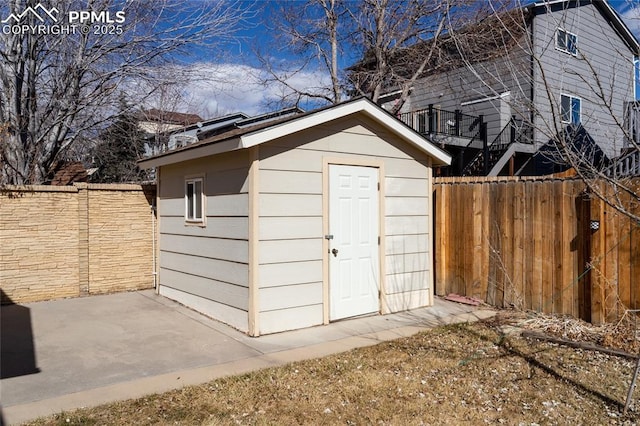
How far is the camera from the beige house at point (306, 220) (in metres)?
5.81

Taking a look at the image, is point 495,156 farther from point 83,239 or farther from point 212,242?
point 83,239

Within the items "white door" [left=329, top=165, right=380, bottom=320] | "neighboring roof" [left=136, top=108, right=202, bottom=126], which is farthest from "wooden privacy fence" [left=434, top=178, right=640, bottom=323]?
"neighboring roof" [left=136, top=108, right=202, bottom=126]

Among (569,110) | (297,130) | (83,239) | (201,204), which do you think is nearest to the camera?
(569,110)

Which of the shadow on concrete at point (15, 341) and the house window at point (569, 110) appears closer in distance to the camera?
the house window at point (569, 110)

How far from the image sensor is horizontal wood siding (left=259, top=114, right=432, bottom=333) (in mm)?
5812

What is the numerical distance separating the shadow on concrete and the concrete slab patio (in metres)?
0.01

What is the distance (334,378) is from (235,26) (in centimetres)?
892

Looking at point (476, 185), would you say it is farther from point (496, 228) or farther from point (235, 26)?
point (235, 26)

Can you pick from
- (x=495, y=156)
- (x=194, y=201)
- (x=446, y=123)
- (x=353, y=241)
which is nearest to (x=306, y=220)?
(x=353, y=241)

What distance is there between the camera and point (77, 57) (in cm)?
973

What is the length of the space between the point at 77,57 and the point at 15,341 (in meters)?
6.37

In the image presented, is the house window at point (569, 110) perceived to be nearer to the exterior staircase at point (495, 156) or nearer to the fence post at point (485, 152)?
the exterior staircase at point (495, 156)

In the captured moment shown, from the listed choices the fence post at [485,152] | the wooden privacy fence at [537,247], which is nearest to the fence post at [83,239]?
the wooden privacy fence at [537,247]

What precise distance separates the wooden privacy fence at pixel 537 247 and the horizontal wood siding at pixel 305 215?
3.79 ft
